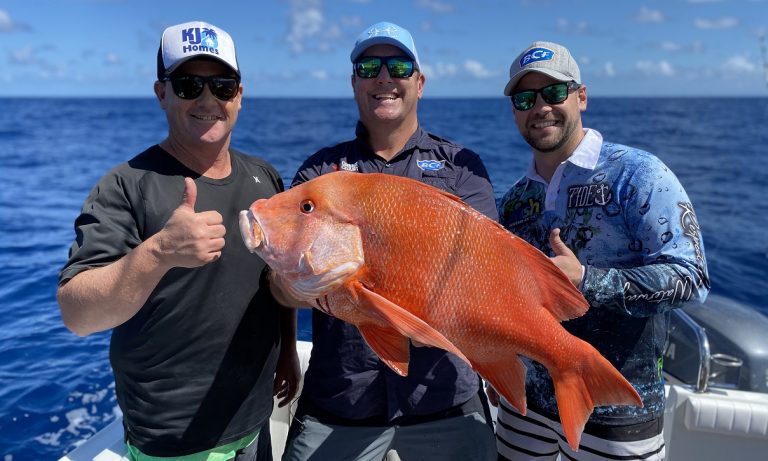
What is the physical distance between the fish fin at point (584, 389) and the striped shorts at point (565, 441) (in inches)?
19.9

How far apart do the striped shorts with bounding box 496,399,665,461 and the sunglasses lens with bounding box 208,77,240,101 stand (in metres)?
2.03

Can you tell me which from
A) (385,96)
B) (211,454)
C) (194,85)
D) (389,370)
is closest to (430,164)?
(385,96)

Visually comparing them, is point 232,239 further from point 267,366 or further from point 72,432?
point 72,432

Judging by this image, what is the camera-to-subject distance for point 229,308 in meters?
2.38

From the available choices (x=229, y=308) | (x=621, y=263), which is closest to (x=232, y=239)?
(x=229, y=308)

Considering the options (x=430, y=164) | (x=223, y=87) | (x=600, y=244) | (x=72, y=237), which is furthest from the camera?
(x=72, y=237)

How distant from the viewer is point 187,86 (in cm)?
235

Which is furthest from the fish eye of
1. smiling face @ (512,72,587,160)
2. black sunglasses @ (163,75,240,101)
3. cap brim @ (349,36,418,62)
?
smiling face @ (512,72,587,160)

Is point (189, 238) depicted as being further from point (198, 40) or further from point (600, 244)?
point (600, 244)

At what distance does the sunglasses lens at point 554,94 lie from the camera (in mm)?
2648

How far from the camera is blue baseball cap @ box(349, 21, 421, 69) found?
102 inches

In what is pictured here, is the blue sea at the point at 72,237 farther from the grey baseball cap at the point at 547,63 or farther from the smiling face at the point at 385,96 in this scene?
the grey baseball cap at the point at 547,63

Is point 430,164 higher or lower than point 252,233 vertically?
higher

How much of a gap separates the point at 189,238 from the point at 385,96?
1.23 metres
